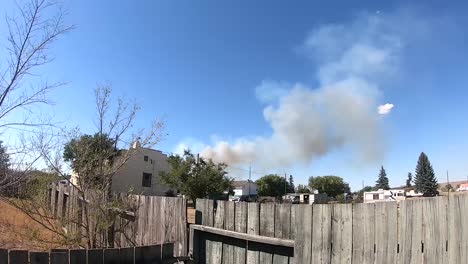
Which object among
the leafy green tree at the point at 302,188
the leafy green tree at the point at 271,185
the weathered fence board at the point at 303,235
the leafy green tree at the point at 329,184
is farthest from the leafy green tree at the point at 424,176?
the weathered fence board at the point at 303,235

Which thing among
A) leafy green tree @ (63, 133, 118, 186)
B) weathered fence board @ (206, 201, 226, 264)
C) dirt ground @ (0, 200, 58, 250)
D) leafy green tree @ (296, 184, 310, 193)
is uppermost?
leafy green tree @ (63, 133, 118, 186)

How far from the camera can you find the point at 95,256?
13.1 feet

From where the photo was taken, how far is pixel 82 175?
10086 mm

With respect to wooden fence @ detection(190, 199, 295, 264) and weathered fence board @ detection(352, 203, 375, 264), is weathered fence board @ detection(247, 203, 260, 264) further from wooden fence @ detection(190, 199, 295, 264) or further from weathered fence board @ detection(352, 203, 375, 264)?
weathered fence board @ detection(352, 203, 375, 264)

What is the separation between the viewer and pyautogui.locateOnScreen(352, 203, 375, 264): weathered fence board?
4.20 meters

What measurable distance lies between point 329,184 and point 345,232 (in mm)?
136339

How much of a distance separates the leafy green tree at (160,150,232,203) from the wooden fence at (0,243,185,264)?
134ft

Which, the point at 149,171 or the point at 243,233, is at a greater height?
the point at 149,171

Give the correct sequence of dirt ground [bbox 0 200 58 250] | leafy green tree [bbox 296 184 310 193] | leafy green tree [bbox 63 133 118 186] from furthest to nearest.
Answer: leafy green tree [bbox 296 184 310 193]
leafy green tree [bbox 63 133 118 186]
dirt ground [bbox 0 200 58 250]

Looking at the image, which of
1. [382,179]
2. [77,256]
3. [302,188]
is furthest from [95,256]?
[382,179]

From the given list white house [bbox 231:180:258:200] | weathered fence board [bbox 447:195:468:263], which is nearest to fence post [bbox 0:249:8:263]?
weathered fence board [bbox 447:195:468:263]

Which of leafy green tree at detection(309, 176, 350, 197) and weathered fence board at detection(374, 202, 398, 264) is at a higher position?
weathered fence board at detection(374, 202, 398, 264)

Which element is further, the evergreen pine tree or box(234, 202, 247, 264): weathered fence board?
the evergreen pine tree

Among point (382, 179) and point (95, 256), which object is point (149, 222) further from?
point (382, 179)
